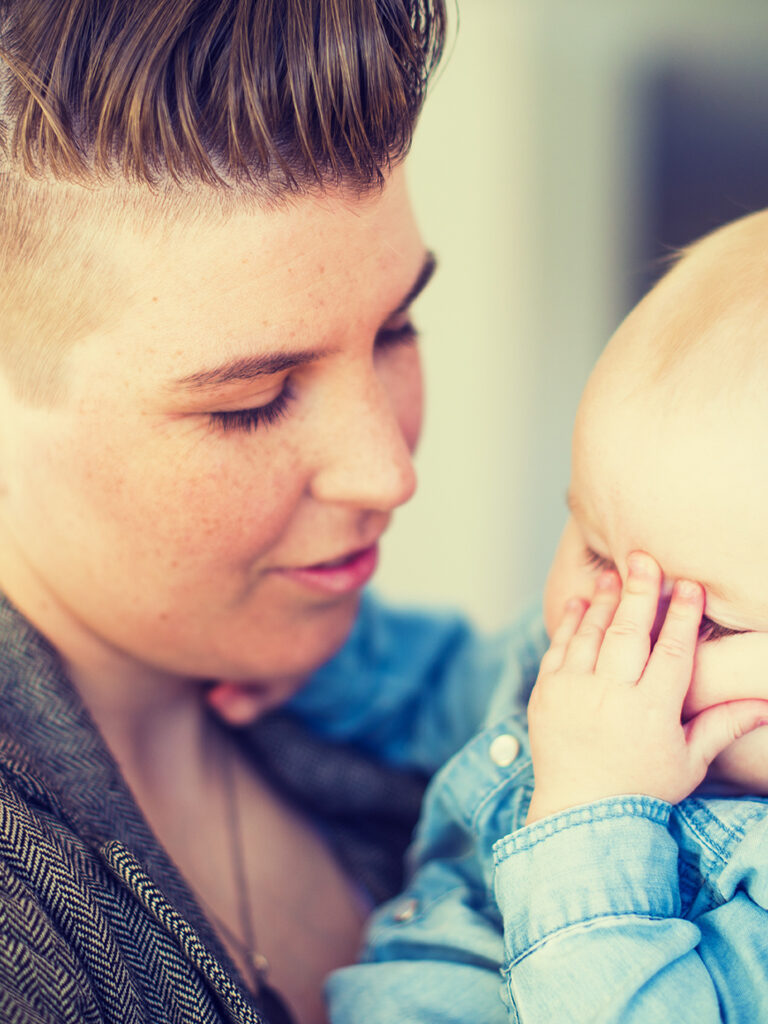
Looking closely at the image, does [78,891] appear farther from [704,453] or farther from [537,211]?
[537,211]

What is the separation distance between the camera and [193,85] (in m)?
0.80

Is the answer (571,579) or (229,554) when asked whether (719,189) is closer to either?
(571,579)

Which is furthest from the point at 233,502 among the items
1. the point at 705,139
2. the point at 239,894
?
the point at 705,139

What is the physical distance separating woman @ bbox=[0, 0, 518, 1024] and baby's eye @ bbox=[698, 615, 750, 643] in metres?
0.33

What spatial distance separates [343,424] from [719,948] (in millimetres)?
574

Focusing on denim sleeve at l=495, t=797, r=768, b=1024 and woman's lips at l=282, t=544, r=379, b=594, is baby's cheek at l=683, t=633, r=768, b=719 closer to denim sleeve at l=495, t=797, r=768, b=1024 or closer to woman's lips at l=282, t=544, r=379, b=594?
denim sleeve at l=495, t=797, r=768, b=1024

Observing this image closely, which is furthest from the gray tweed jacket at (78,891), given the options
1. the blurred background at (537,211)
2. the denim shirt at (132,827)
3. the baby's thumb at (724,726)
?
the blurred background at (537,211)

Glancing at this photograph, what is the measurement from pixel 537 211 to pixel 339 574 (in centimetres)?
202

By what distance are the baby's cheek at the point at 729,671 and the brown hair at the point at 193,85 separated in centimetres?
56

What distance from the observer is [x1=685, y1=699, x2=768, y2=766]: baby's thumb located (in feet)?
2.80

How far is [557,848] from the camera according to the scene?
836mm

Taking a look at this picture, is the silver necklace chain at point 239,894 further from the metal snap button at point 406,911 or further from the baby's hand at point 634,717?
the baby's hand at point 634,717

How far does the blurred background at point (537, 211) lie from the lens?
2.65m

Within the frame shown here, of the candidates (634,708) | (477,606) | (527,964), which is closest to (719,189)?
(477,606)
